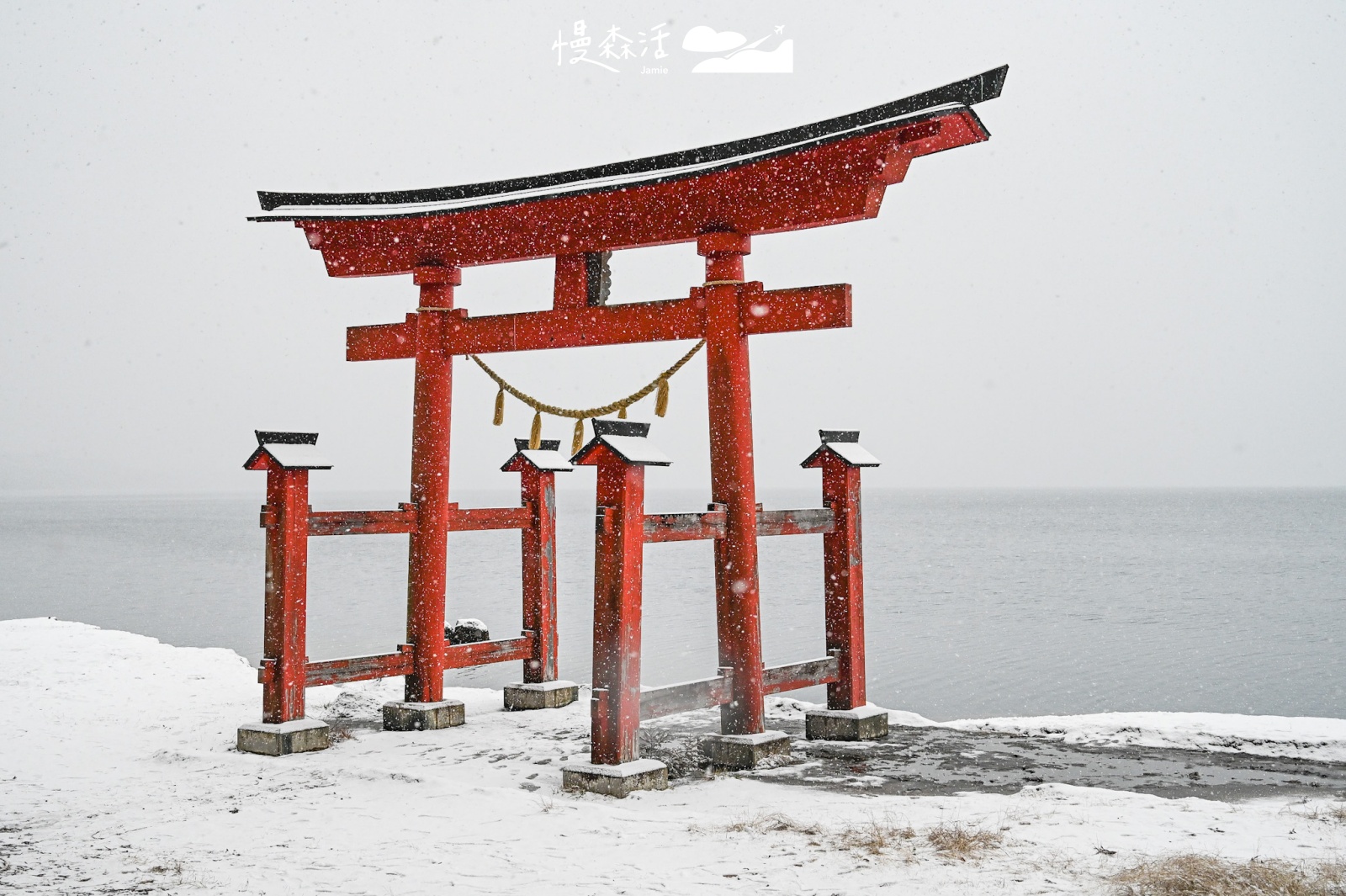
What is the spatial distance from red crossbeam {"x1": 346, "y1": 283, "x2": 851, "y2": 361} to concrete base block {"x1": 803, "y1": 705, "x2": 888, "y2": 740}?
276cm

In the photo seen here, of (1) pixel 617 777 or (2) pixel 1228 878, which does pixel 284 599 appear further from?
(2) pixel 1228 878

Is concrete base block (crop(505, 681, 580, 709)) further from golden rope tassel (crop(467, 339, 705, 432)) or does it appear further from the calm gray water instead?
the calm gray water

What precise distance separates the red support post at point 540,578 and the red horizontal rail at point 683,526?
2.36m

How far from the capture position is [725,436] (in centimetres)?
708

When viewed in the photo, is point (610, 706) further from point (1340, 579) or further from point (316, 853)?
point (1340, 579)

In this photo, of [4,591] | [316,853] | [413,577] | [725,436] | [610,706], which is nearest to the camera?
[316,853]

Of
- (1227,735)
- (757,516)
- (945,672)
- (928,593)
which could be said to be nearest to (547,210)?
(757,516)

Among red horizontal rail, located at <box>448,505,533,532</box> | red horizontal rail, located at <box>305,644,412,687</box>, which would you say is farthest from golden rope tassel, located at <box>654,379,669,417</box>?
red horizontal rail, located at <box>305,644,412,687</box>

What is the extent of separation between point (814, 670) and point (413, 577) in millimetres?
3306

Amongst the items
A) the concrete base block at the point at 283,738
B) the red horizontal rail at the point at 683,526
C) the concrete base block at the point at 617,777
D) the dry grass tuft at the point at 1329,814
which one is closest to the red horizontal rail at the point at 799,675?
the red horizontal rail at the point at 683,526

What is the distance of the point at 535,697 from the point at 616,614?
3089mm

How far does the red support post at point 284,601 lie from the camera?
287 inches

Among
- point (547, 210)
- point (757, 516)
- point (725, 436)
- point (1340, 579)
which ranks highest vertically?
point (547, 210)

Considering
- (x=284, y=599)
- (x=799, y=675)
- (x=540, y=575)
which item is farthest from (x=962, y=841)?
(x=540, y=575)
